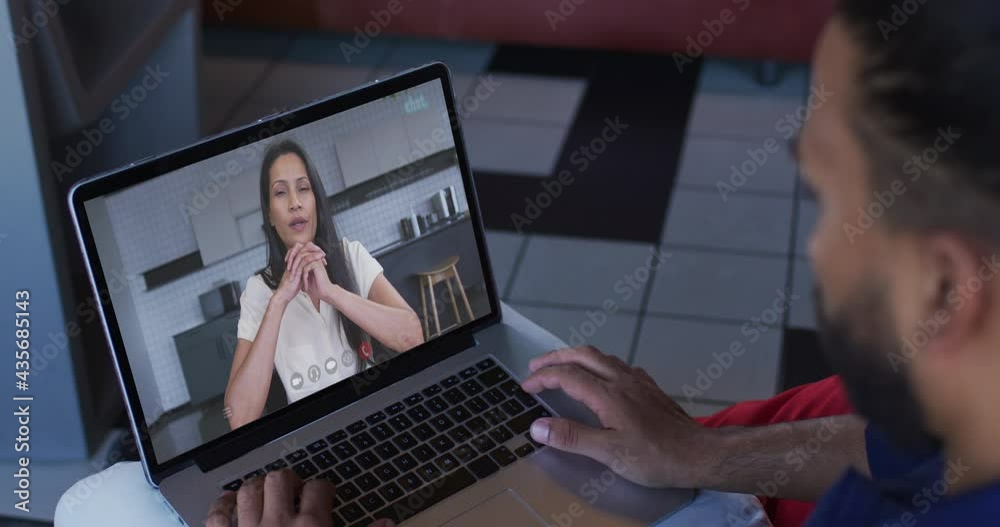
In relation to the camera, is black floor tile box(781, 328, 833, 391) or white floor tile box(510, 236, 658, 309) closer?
black floor tile box(781, 328, 833, 391)

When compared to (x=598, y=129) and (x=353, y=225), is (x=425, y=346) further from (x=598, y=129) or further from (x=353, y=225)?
(x=598, y=129)

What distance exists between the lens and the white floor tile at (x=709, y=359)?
2262 millimetres

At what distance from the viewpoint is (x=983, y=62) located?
1.93 feet

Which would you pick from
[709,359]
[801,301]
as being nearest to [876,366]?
[709,359]

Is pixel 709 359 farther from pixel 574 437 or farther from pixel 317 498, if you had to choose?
pixel 317 498

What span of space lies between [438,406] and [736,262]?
1588 millimetres

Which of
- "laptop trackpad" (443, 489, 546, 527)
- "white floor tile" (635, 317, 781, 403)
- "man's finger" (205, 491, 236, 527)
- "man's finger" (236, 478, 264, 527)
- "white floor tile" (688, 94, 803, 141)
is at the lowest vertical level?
"white floor tile" (635, 317, 781, 403)

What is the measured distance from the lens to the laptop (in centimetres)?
105

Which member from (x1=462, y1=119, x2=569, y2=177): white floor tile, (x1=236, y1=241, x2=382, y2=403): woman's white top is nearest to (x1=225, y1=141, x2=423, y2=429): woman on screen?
(x1=236, y1=241, x2=382, y2=403): woman's white top

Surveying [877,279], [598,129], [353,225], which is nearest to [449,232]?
[353,225]

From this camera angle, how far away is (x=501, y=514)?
3.41 ft

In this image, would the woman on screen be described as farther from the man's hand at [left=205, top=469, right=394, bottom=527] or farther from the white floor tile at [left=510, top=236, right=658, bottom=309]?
the white floor tile at [left=510, top=236, right=658, bottom=309]

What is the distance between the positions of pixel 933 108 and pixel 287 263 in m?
0.69

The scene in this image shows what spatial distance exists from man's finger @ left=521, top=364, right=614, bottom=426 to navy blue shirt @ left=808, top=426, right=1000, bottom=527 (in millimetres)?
281
